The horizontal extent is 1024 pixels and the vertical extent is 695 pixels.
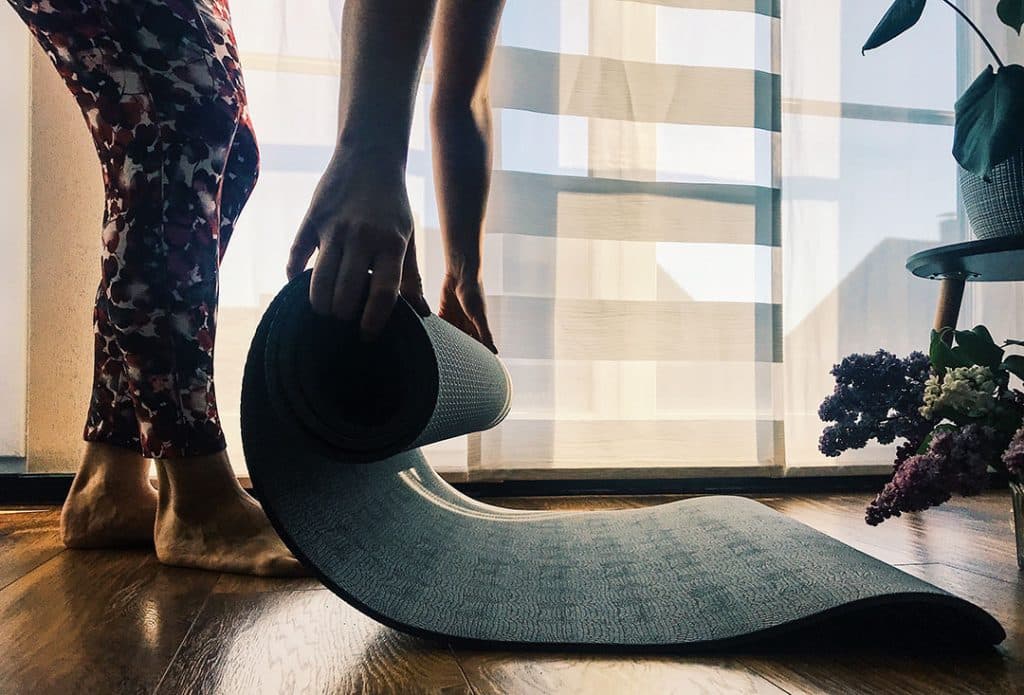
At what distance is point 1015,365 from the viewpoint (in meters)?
1.12

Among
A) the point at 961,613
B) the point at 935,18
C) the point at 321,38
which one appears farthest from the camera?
the point at 935,18

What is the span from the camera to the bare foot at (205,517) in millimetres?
1098

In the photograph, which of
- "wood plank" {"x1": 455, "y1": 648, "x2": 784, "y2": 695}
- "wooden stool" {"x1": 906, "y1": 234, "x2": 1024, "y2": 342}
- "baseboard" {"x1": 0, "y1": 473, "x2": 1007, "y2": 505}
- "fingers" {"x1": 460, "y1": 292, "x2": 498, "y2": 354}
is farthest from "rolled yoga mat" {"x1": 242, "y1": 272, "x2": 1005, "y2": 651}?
"baseboard" {"x1": 0, "y1": 473, "x2": 1007, "y2": 505}

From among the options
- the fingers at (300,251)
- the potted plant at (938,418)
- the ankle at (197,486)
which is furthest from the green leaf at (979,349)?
the ankle at (197,486)

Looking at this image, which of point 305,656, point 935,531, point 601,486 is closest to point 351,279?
point 305,656

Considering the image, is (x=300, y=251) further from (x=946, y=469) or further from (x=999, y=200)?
(x=999, y=200)

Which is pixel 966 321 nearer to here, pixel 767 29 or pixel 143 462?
pixel 767 29

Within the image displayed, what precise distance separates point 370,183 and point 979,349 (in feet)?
3.00

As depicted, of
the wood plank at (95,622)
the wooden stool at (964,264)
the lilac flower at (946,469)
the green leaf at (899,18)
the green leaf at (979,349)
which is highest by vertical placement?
the green leaf at (899,18)

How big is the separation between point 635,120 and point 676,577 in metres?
1.55

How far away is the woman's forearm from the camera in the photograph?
751 millimetres

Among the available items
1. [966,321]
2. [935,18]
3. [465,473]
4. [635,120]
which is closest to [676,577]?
[465,473]

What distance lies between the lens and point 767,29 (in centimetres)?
220

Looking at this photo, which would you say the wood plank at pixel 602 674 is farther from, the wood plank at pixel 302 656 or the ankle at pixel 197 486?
the ankle at pixel 197 486
